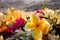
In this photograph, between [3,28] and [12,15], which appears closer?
[3,28]

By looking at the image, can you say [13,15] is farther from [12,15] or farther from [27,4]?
[27,4]

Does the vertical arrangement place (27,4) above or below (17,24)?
below

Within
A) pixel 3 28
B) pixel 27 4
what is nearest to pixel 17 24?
pixel 3 28

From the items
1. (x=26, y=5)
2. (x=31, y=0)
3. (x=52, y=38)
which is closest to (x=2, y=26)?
(x=52, y=38)

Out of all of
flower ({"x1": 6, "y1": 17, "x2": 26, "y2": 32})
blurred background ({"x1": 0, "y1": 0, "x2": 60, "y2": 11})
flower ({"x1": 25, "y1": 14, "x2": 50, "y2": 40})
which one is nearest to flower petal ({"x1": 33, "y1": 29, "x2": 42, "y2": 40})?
flower ({"x1": 25, "y1": 14, "x2": 50, "y2": 40})

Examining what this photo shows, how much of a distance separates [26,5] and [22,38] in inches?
106

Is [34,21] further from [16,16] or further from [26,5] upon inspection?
[26,5]

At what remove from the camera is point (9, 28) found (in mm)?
900

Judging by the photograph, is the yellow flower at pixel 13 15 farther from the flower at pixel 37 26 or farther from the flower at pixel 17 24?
the flower at pixel 37 26

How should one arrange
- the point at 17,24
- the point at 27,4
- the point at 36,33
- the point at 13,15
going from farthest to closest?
the point at 27,4, the point at 13,15, the point at 17,24, the point at 36,33

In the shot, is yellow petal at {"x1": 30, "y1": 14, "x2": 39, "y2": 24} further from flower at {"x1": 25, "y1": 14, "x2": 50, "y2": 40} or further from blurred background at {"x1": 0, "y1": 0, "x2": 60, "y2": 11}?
blurred background at {"x1": 0, "y1": 0, "x2": 60, "y2": 11}

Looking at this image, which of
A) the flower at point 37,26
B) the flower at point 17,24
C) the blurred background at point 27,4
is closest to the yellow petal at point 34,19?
the flower at point 37,26

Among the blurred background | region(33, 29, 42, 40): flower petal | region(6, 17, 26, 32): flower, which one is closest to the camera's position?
region(33, 29, 42, 40): flower petal

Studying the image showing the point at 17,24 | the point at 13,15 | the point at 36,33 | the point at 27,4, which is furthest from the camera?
the point at 27,4
